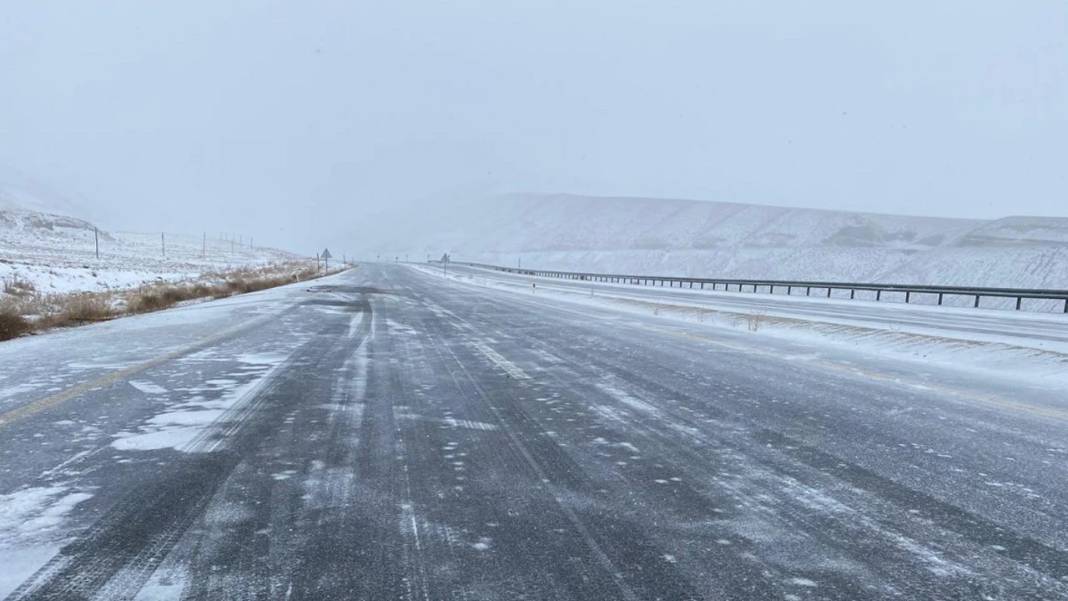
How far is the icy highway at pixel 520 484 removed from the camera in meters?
2.44

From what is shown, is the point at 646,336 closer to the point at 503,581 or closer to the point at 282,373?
the point at 282,373

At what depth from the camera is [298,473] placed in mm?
3578

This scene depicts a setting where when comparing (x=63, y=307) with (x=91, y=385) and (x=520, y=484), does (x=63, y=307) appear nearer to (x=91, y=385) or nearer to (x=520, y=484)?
(x=91, y=385)

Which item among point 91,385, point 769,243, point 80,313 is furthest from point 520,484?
point 769,243

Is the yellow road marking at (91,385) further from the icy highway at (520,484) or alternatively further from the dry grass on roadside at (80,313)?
the dry grass on roadside at (80,313)

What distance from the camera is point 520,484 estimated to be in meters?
3.47

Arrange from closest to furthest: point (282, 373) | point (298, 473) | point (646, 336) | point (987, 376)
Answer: point (298, 473), point (282, 373), point (987, 376), point (646, 336)

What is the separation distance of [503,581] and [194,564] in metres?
1.26

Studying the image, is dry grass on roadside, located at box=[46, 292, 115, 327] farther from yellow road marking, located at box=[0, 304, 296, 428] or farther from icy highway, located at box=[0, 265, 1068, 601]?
icy highway, located at box=[0, 265, 1068, 601]

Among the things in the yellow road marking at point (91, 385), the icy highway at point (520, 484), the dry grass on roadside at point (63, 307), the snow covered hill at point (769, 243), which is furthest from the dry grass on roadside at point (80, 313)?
the snow covered hill at point (769, 243)

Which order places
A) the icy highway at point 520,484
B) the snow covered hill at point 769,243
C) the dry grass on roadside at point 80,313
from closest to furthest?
the icy highway at point 520,484 < the dry grass on roadside at point 80,313 < the snow covered hill at point 769,243

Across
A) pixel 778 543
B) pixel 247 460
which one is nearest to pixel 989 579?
pixel 778 543

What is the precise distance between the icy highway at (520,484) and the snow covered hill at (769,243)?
182 feet

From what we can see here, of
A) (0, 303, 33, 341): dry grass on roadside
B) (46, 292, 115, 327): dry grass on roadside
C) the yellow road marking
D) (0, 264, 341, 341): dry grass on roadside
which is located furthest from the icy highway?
(46, 292, 115, 327): dry grass on roadside
